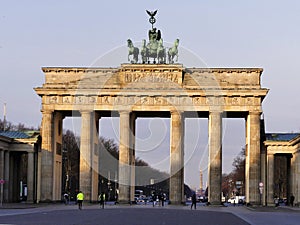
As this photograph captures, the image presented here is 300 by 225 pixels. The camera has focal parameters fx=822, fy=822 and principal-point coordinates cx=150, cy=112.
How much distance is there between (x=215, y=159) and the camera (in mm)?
99250

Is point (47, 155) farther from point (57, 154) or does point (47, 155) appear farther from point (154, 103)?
point (154, 103)

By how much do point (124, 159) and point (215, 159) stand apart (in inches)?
432

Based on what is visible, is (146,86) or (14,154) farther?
(14,154)

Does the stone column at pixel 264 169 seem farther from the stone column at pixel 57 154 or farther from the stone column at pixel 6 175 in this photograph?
the stone column at pixel 6 175

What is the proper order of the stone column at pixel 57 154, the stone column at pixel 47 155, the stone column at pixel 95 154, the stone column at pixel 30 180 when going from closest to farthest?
1. the stone column at pixel 47 155
2. the stone column at pixel 30 180
3. the stone column at pixel 95 154
4. the stone column at pixel 57 154

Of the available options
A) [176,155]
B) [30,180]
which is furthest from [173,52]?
[30,180]

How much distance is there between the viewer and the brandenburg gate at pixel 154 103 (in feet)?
323

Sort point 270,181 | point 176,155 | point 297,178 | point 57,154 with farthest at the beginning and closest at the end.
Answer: point 57,154 < point 270,181 < point 297,178 < point 176,155

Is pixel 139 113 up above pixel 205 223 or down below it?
above

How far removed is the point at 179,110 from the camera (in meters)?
98.6

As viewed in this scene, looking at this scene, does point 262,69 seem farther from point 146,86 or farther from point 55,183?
point 55,183

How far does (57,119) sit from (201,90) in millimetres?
18459

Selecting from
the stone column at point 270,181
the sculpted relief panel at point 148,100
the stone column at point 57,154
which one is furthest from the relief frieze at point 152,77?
the stone column at point 270,181

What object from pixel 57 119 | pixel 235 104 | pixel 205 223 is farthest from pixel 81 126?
pixel 205 223
